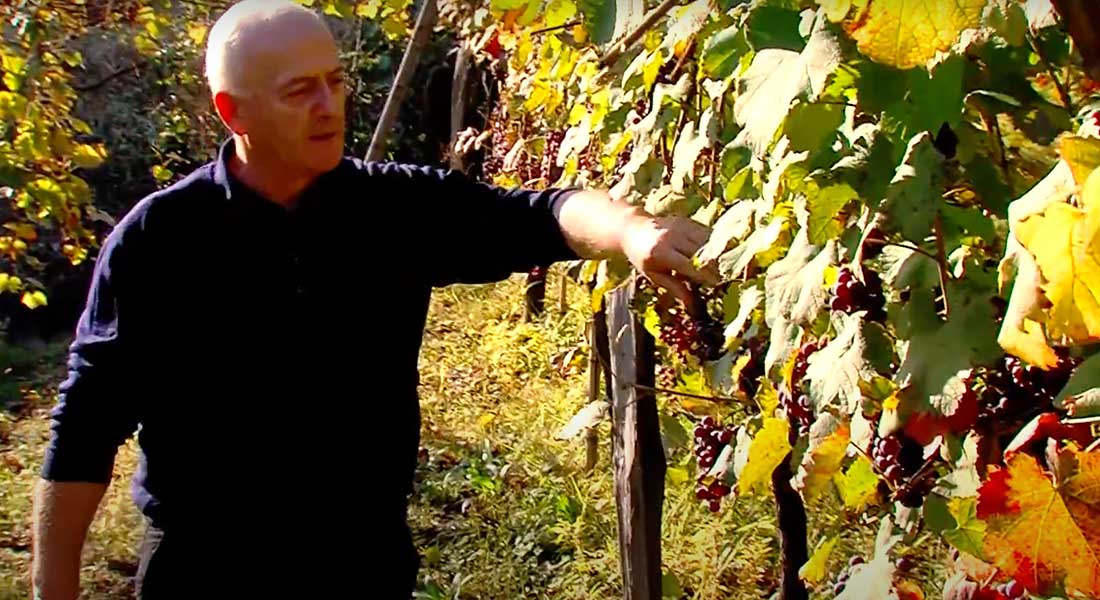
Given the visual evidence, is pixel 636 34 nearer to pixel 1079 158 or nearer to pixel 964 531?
pixel 964 531

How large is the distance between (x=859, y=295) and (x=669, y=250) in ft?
1.31

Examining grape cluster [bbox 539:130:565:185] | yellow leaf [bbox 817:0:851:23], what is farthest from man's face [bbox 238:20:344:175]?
grape cluster [bbox 539:130:565:185]

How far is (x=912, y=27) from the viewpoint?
0.80 metres

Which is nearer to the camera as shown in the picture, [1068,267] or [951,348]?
[1068,267]

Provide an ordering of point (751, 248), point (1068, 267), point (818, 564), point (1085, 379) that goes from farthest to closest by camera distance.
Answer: point (818, 564), point (751, 248), point (1085, 379), point (1068, 267)

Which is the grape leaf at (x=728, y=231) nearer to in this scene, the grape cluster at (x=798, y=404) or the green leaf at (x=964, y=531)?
the grape cluster at (x=798, y=404)

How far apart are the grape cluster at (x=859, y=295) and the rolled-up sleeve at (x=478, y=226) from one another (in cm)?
80

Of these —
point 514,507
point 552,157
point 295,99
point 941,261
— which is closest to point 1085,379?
point 941,261

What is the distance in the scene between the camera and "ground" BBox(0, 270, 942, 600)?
4.28 m

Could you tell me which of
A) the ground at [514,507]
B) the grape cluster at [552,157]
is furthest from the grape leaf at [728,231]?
the grape cluster at [552,157]

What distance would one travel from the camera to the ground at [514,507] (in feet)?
14.0

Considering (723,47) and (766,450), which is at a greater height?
Answer: (723,47)

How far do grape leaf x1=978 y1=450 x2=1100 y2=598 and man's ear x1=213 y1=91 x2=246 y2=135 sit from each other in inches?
60.5

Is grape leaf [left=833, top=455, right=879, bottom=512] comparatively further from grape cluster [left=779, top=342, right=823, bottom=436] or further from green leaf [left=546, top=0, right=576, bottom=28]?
green leaf [left=546, top=0, right=576, bottom=28]
